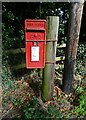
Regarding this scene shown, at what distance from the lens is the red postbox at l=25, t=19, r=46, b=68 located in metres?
4.60

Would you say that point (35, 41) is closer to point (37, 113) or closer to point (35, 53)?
point (35, 53)

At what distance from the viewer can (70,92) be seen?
5.50 m

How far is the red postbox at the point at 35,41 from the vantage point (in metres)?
4.60

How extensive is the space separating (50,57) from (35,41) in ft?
1.49

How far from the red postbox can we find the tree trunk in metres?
0.73

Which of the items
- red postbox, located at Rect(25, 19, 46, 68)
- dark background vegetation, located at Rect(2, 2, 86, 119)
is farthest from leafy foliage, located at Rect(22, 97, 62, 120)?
red postbox, located at Rect(25, 19, 46, 68)

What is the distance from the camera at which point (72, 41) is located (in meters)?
5.19

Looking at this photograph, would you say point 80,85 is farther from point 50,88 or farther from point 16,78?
point 16,78

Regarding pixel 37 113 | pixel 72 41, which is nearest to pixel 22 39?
pixel 72 41

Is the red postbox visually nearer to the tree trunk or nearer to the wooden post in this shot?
the wooden post

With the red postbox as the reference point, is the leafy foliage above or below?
below

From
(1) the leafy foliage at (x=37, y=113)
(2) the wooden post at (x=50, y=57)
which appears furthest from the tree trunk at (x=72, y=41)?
(1) the leafy foliage at (x=37, y=113)

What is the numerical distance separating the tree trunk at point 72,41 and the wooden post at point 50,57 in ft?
1.49

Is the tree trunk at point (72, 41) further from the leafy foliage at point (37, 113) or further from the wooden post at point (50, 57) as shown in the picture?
the leafy foliage at point (37, 113)
